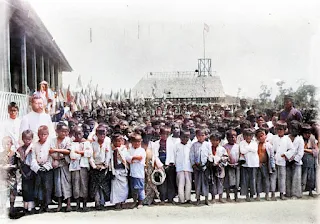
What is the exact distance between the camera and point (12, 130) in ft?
15.0

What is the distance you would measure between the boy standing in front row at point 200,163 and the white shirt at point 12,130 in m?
2.29

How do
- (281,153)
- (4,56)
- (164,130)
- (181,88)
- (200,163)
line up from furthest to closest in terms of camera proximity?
1. (181,88)
2. (4,56)
3. (281,153)
4. (164,130)
5. (200,163)

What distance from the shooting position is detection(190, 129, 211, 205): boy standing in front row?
4707mm

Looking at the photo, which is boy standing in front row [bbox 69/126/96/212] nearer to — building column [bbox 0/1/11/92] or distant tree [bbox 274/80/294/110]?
building column [bbox 0/1/11/92]

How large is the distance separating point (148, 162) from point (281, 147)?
1891 mm

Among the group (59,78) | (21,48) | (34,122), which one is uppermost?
(21,48)

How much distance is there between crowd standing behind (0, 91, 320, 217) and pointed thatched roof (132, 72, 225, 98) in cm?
106

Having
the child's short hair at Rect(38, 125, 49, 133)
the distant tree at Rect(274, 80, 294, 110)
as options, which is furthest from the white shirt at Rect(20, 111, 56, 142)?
the distant tree at Rect(274, 80, 294, 110)

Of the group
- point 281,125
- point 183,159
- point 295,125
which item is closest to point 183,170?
point 183,159

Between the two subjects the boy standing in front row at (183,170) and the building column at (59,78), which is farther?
the building column at (59,78)

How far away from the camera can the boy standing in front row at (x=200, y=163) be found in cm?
471

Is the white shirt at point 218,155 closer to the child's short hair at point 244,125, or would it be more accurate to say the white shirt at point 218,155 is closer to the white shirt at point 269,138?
the child's short hair at point 244,125

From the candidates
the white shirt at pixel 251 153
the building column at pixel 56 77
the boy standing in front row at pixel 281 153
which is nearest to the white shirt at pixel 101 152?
the white shirt at pixel 251 153

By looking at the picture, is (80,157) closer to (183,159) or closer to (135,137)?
(135,137)
